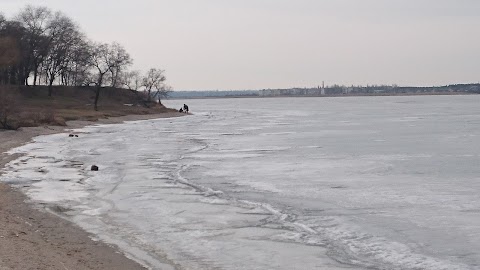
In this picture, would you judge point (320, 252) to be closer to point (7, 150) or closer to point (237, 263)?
point (237, 263)

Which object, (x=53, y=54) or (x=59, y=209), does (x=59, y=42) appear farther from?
(x=59, y=209)

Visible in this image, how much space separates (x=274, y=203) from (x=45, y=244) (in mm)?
7392

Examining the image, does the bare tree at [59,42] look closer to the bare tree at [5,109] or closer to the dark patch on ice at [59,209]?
the bare tree at [5,109]

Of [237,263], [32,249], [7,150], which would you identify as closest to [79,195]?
[32,249]

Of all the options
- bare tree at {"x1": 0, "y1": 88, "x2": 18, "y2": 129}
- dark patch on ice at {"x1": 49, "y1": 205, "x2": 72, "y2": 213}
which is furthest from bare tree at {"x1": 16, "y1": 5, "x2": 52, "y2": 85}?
dark patch on ice at {"x1": 49, "y1": 205, "x2": 72, "y2": 213}

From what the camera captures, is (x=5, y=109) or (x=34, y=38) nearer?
(x=5, y=109)

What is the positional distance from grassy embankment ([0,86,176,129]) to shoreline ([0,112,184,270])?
3525 cm

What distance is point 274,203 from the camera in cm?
1852

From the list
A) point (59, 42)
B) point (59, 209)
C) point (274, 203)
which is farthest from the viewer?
point (59, 42)

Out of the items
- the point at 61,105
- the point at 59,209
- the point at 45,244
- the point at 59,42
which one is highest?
the point at 59,42

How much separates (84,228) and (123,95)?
340ft

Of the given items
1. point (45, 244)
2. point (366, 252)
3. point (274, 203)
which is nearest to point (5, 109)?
point (274, 203)

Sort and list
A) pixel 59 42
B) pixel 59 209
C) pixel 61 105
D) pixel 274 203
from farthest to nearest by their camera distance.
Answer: pixel 59 42, pixel 61 105, pixel 274 203, pixel 59 209

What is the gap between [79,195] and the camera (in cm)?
2002
